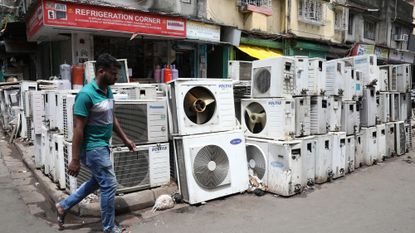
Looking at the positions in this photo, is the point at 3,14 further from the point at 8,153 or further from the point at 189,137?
the point at 189,137

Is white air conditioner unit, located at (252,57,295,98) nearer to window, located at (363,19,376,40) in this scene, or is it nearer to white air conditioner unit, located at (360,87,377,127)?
white air conditioner unit, located at (360,87,377,127)

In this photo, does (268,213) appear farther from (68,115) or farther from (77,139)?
(68,115)

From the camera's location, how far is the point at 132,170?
477 centimetres

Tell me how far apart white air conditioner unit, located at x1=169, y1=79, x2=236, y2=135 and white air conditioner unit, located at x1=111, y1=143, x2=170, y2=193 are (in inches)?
17.1

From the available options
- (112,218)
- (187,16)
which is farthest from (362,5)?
(112,218)

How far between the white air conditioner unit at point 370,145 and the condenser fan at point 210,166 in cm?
383

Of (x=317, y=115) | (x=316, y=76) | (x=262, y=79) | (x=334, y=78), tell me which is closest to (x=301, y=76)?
(x=316, y=76)

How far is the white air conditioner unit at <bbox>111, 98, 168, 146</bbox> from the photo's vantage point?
4656mm

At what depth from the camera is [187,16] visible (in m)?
10.7

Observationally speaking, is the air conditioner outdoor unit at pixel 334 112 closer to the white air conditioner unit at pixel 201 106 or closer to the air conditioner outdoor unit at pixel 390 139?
the white air conditioner unit at pixel 201 106

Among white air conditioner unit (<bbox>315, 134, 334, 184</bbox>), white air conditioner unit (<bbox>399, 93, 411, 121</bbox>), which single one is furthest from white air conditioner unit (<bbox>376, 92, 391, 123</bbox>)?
white air conditioner unit (<bbox>315, 134, 334, 184</bbox>)

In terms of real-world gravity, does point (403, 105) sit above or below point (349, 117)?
above

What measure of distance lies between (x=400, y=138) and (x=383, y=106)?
3.93 ft

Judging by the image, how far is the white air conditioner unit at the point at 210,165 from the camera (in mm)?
4758
